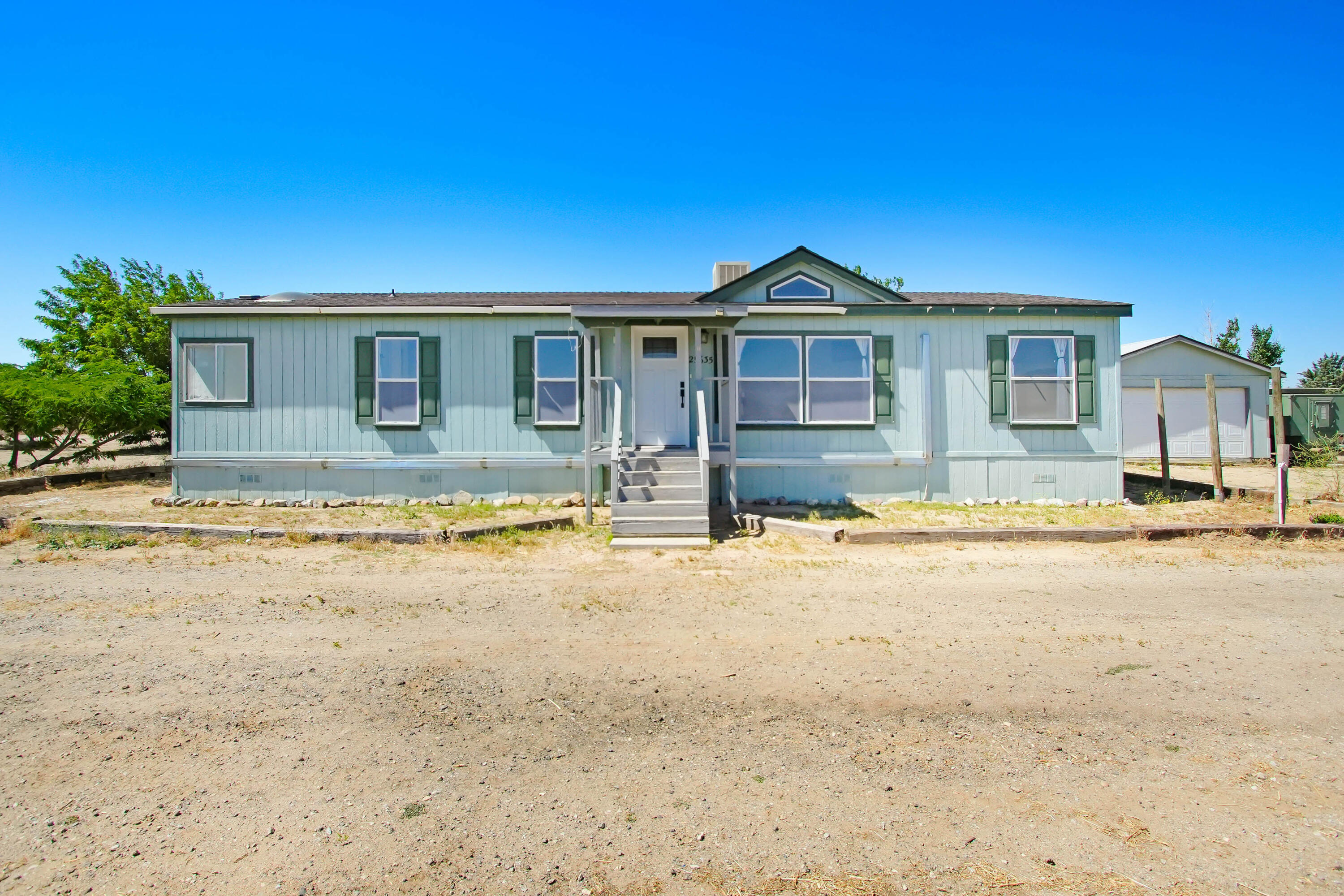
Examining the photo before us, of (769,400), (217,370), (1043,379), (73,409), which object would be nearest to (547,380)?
(769,400)

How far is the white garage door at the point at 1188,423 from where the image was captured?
1902 cm

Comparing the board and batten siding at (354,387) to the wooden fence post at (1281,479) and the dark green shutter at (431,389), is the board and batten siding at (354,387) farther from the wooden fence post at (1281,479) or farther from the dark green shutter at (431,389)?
the wooden fence post at (1281,479)

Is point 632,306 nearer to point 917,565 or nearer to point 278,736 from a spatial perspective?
point 917,565

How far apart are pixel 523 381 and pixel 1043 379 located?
8756 mm

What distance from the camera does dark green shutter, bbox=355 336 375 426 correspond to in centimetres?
1141

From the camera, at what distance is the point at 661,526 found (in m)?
8.78

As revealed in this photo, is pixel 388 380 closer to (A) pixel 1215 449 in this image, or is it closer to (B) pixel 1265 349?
(A) pixel 1215 449

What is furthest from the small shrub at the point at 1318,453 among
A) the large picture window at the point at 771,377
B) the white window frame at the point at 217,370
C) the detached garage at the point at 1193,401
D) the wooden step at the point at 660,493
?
the white window frame at the point at 217,370

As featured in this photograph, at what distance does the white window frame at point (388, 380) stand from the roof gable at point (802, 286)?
16.0 feet

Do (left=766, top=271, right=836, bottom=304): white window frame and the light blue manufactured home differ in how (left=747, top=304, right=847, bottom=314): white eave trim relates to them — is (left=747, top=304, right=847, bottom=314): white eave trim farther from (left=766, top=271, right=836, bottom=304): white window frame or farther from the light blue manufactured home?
(left=766, top=271, right=836, bottom=304): white window frame

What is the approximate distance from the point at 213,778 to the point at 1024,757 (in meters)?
3.59

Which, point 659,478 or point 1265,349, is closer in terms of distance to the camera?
point 659,478

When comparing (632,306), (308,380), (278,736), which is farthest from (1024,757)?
(308,380)

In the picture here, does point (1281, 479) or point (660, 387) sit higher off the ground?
point (660, 387)
